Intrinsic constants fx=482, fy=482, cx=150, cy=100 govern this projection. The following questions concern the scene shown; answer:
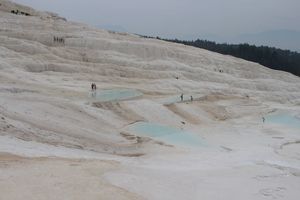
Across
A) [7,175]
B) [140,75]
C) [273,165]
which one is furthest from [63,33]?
[7,175]

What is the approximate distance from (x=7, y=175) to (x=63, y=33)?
133 feet

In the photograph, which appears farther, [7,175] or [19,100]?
[19,100]

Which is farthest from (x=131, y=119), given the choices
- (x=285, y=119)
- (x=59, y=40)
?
(x=59, y=40)

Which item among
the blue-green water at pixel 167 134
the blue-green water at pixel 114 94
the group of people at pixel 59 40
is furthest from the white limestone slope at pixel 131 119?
the blue-green water at pixel 114 94

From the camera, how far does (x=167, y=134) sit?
27312 mm

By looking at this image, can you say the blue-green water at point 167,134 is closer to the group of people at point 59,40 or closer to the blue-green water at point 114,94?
the blue-green water at point 114,94

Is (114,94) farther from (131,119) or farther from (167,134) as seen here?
(167,134)

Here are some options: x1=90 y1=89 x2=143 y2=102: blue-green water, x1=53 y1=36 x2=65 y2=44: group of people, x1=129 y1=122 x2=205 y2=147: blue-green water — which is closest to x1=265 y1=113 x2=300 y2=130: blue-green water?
x1=90 y1=89 x2=143 y2=102: blue-green water

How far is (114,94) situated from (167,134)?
8683mm

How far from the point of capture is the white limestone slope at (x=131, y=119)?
14.4 metres

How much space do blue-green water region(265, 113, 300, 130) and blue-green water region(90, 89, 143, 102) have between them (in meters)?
10.2

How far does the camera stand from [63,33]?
52094 mm

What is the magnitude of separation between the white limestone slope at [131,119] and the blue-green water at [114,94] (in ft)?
3.05

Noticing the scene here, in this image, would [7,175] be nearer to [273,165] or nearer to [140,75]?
[273,165]
